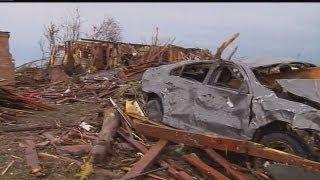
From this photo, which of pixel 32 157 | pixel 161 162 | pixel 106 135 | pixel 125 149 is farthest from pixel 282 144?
pixel 32 157

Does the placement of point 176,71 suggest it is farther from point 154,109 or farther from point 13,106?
point 13,106

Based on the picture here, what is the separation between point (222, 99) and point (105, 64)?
47.0 ft

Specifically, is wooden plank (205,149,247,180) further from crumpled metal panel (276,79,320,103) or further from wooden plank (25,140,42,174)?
wooden plank (25,140,42,174)

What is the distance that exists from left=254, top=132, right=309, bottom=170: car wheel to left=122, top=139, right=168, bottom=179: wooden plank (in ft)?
5.21

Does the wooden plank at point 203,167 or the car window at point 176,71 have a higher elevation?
the car window at point 176,71

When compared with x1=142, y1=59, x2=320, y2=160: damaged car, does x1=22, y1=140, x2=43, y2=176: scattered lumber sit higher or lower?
lower

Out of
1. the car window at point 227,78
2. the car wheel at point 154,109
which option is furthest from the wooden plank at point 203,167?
the car wheel at point 154,109

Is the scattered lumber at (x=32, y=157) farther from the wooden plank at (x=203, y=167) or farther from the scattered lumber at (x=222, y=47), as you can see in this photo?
the scattered lumber at (x=222, y=47)

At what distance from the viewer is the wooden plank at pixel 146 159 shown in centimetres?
701

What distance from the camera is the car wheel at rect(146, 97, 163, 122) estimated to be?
10.0 m

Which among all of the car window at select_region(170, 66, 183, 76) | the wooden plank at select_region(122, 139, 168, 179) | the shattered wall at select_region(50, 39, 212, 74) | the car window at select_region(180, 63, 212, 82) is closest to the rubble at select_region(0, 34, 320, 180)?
the wooden plank at select_region(122, 139, 168, 179)

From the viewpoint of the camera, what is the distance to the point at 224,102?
27.6ft

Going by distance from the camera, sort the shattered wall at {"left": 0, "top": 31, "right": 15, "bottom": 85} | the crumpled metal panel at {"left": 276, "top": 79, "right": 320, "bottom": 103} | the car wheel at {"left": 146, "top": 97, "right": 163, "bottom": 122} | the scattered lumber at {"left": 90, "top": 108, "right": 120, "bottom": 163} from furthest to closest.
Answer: the shattered wall at {"left": 0, "top": 31, "right": 15, "bottom": 85} < the car wheel at {"left": 146, "top": 97, "right": 163, "bottom": 122} < the crumpled metal panel at {"left": 276, "top": 79, "right": 320, "bottom": 103} < the scattered lumber at {"left": 90, "top": 108, "right": 120, "bottom": 163}

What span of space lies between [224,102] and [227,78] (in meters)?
0.78
